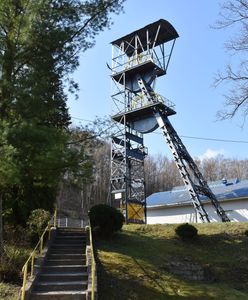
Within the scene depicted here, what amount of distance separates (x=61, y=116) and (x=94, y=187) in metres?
47.4

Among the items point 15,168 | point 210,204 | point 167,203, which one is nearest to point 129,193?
point 167,203

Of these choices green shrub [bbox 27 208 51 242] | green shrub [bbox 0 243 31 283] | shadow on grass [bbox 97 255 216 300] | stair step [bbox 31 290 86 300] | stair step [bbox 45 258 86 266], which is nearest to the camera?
stair step [bbox 31 290 86 300]

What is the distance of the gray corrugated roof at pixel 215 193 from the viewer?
32688 millimetres

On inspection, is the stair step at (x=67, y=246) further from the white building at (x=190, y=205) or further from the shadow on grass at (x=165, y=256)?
the white building at (x=190, y=205)

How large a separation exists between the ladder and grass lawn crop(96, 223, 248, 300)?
34.0 ft

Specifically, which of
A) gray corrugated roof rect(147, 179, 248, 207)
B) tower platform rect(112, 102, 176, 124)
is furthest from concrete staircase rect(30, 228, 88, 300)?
gray corrugated roof rect(147, 179, 248, 207)

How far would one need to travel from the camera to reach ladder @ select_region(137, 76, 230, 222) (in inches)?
1156

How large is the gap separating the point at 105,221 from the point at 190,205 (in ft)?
62.9

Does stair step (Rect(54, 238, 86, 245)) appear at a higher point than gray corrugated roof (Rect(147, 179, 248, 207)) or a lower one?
lower

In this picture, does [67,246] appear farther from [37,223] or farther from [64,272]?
[64,272]

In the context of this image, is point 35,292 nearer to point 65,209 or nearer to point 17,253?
point 17,253

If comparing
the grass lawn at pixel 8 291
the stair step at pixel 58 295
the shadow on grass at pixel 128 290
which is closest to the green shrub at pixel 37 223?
the shadow on grass at pixel 128 290

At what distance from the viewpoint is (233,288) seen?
12.5 meters

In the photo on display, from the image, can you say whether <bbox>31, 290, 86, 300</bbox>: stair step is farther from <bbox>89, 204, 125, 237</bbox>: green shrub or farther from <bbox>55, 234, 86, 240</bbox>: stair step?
<bbox>89, 204, 125, 237</bbox>: green shrub
